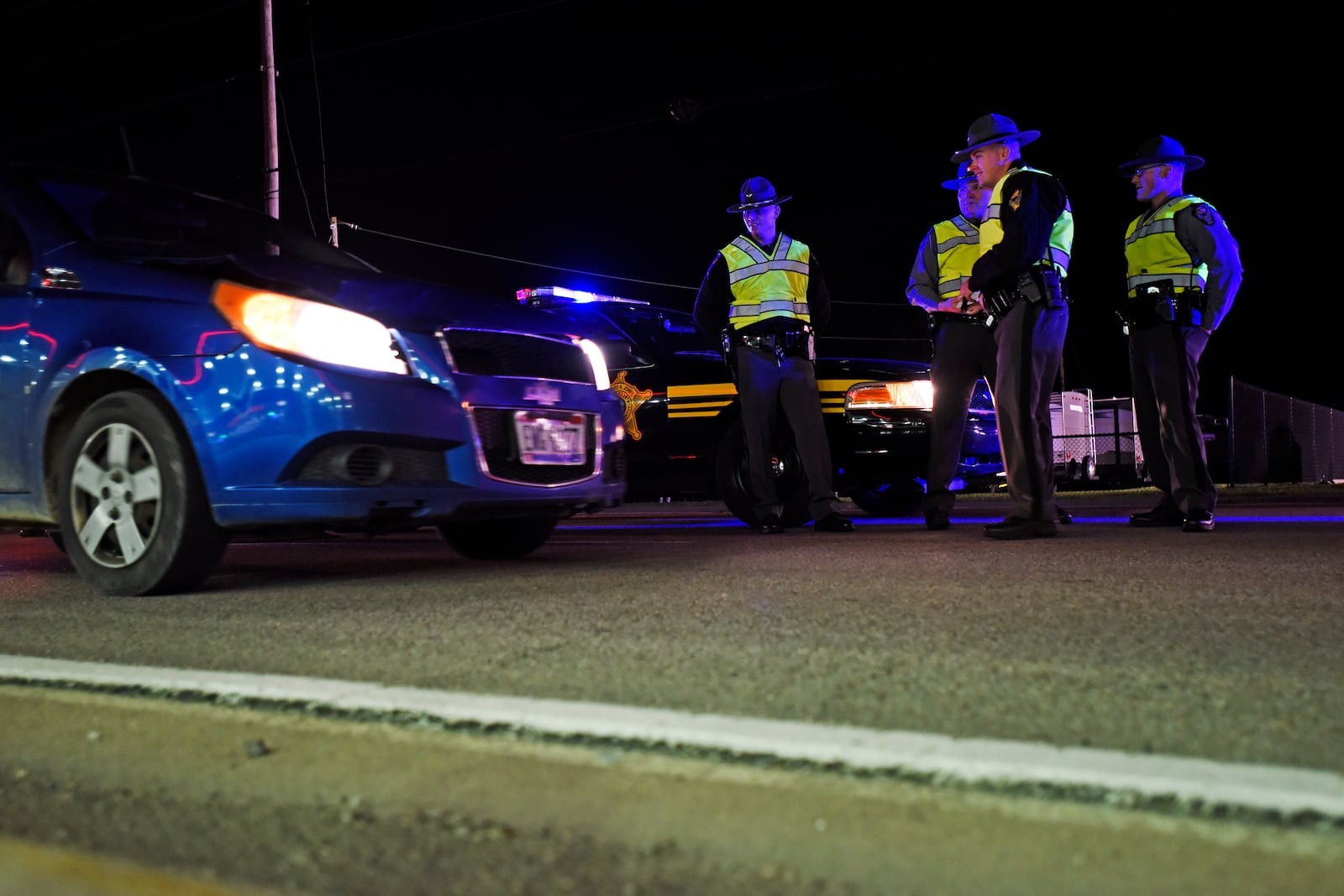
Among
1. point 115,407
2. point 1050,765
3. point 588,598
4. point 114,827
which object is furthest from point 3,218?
point 1050,765

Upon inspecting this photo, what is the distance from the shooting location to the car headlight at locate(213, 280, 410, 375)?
421 centimetres

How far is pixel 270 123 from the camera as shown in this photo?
21750mm

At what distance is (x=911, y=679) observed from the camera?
8.12ft

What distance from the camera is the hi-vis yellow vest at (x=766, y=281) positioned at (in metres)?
7.33

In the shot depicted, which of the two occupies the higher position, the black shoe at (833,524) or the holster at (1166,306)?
the holster at (1166,306)

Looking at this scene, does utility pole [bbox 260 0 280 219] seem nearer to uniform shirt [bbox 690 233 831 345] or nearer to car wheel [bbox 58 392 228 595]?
uniform shirt [bbox 690 233 831 345]

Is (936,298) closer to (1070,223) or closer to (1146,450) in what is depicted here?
(1070,223)

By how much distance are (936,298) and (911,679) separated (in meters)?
4.75

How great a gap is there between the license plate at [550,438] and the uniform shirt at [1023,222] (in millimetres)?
2297

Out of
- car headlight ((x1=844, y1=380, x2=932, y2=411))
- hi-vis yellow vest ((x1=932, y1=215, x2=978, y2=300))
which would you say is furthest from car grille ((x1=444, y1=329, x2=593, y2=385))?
car headlight ((x1=844, y1=380, x2=932, y2=411))

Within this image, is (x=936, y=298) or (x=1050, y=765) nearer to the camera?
(x=1050, y=765)

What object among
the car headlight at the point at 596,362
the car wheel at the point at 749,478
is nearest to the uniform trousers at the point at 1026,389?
the car wheel at the point at 749,478

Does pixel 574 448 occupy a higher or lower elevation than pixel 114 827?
higher

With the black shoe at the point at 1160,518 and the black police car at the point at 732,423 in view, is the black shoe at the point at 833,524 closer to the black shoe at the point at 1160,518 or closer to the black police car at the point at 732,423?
the black police car at the point at 732,423
